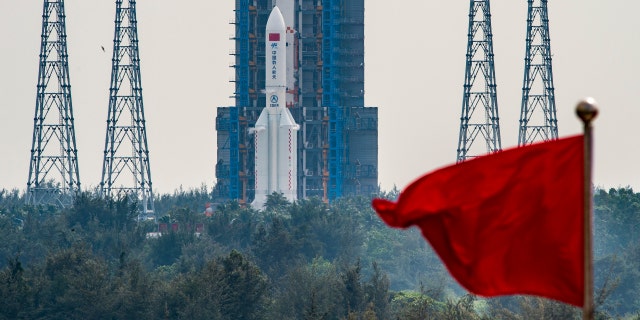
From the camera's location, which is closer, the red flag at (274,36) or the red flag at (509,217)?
the red flag at (509,217)

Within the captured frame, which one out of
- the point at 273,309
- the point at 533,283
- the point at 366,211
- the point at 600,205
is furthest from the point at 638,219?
the point at 533,283

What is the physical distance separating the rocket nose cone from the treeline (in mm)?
12470

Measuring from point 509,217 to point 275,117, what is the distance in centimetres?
11769

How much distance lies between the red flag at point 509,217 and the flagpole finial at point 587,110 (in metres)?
1.49

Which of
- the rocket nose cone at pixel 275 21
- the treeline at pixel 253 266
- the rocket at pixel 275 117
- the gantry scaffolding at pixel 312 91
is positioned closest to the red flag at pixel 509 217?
the treeline at pixel 253 266

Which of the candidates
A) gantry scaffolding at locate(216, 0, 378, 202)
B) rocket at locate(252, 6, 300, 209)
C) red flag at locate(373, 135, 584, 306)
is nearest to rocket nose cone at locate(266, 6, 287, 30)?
rocket at locate(252, 6, 300, 209)

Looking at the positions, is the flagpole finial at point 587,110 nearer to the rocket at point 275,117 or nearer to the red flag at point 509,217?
the red flag at point 509,217

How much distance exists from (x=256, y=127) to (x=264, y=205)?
8.62m

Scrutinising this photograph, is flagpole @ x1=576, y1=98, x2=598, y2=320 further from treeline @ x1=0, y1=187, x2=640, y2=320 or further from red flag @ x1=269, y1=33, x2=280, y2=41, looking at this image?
red flag @ x1=269, y1=33, x2=280, y2=41

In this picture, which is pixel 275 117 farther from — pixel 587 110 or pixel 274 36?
pixel 587 110

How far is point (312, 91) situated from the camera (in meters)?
156

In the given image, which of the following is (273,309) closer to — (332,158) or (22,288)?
(22,288)

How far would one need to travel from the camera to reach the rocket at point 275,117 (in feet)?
459

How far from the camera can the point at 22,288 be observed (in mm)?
88000
